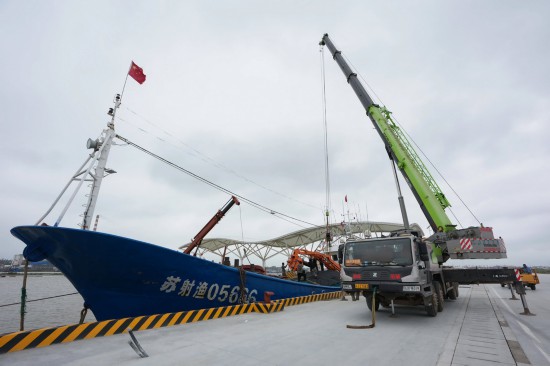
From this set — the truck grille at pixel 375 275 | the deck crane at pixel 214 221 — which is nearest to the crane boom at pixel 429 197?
the truck grille at pixel 375 275

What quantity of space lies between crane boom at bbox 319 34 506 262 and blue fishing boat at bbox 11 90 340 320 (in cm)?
893

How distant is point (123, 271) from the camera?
6.70 metres

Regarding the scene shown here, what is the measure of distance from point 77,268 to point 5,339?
7.23 feet

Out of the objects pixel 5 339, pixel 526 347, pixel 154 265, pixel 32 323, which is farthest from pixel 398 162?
pixel 32 323

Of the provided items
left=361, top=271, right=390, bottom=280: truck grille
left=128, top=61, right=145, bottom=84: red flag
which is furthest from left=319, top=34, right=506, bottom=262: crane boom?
left=128, top=61, right=145, bottom=84: red flag

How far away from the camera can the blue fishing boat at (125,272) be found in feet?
20.2

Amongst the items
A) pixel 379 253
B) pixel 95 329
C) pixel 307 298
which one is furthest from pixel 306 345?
pixel 307 298

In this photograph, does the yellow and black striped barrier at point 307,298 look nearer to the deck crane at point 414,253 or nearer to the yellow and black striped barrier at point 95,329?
the yellow and black striped barrier at point 95,329

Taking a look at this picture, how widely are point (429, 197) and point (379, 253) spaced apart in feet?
19.8

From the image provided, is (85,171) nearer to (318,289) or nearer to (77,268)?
(77,268)

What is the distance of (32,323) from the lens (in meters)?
12.9

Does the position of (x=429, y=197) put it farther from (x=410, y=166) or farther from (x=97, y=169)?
(x=97, y=169)

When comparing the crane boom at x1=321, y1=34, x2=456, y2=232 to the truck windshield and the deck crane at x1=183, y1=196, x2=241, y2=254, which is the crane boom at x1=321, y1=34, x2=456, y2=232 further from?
the deck crane at x1=183, y1=196, x2=241, y2=254

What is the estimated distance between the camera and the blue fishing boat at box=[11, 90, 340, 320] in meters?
6.17
